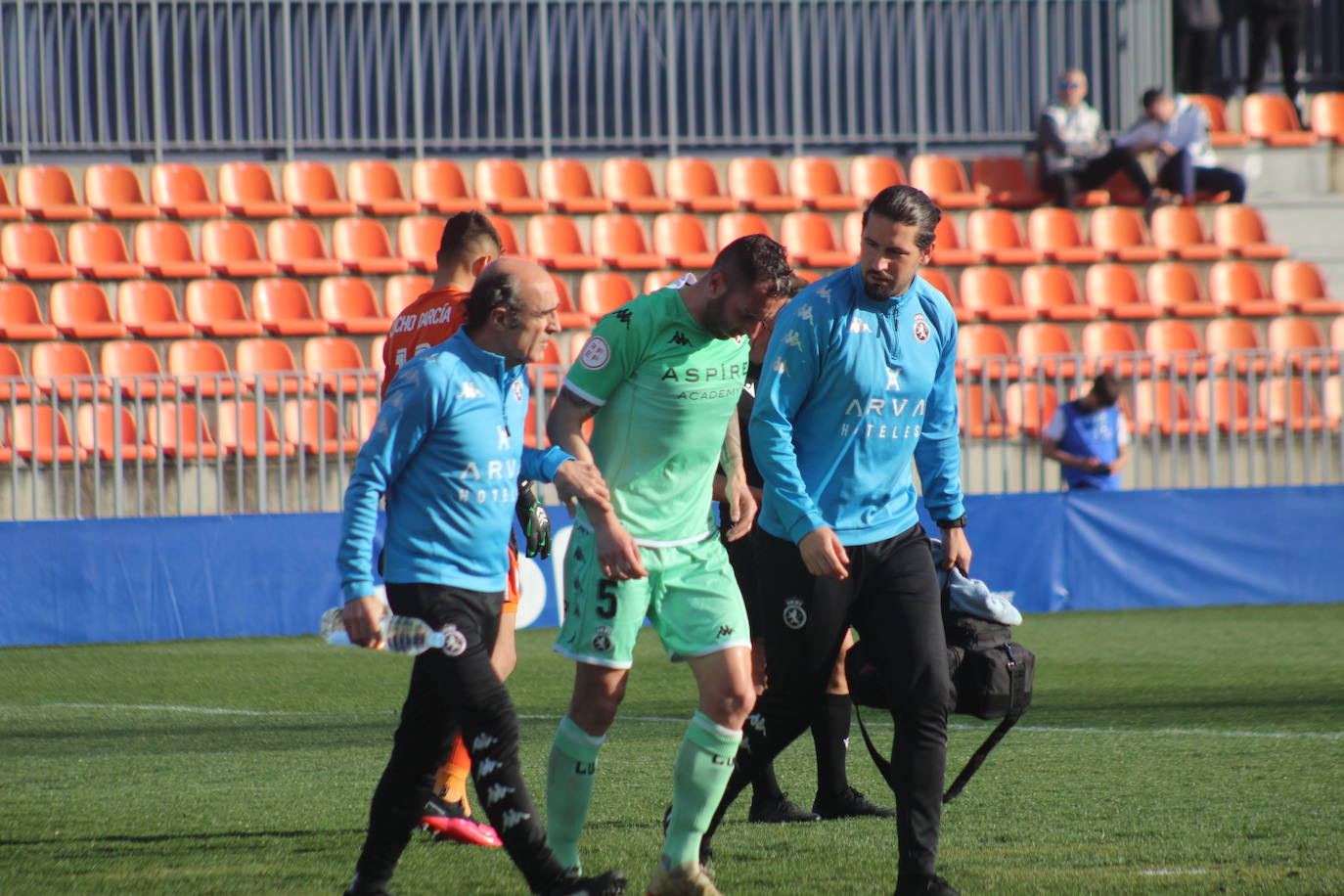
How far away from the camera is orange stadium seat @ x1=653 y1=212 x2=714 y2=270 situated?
1728cm

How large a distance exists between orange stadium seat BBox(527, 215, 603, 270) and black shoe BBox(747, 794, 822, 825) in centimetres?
1108

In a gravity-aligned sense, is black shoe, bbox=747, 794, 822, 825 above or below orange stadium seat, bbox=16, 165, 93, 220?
below

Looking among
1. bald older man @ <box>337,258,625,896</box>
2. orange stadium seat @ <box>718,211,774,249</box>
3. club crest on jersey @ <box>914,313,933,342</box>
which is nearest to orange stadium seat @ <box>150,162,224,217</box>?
orange stadium seat @ <box>718,211,774,249</box>

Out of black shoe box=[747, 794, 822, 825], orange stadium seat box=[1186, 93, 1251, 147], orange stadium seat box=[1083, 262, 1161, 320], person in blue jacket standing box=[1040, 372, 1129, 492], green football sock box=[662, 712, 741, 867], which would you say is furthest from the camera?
orange stadium seat box=[1186, 93, 1251, 147]

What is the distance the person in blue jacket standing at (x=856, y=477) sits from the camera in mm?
4797

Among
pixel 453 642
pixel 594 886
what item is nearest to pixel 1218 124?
pixel 594 886

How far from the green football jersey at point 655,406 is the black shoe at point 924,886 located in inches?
40.6

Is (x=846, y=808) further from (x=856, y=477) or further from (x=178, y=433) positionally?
(x=178, y=433)

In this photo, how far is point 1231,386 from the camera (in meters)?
14.1

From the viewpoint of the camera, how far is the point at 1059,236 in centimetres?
1812

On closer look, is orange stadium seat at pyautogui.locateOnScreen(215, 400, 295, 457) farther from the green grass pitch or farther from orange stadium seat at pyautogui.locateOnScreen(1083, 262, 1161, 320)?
orange stadium seat at pyautogui.locateOnScreen(1083, 262, 1161, 320)

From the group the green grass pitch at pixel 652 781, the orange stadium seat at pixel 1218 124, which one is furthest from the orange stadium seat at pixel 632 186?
the green grass pitch at pixel 652 781

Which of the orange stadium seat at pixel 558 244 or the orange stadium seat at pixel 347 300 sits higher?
the orange stadium seat at pixel 558 244

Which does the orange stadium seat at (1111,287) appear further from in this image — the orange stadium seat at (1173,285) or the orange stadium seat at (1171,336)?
the orange stadium seat at (1171,336)
